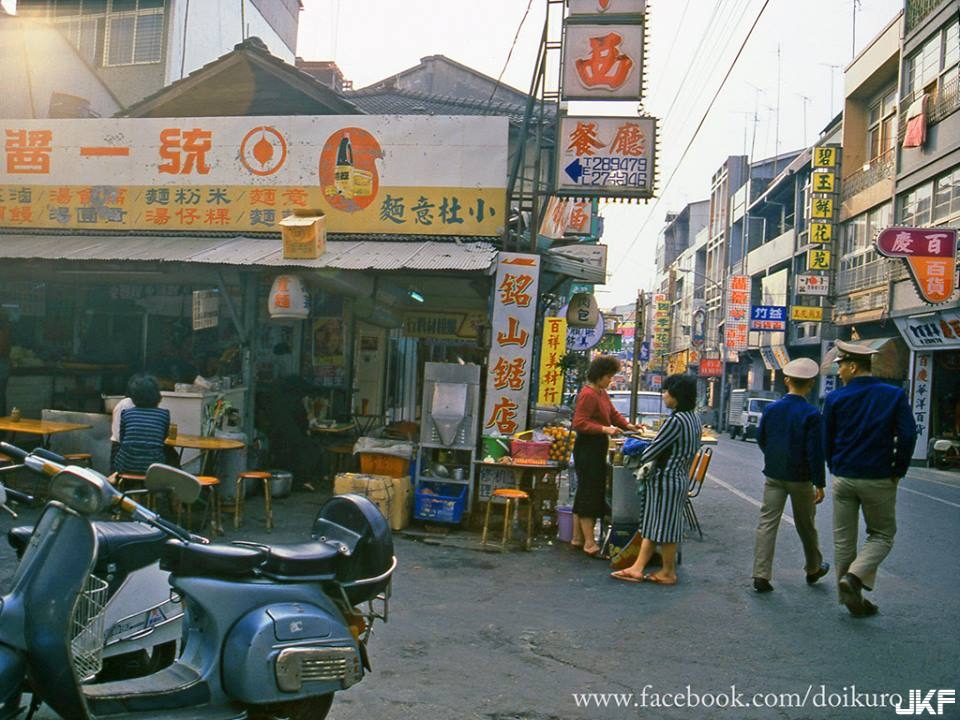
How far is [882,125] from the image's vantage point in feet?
97.1

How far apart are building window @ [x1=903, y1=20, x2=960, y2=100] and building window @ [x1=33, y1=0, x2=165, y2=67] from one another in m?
21.2

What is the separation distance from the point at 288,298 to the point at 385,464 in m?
2.43

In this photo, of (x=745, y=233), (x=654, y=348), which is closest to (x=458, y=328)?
(x=745, y=233)

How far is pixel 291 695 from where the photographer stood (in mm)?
3338

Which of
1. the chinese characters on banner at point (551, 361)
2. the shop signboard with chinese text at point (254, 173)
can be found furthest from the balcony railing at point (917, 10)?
the shop signboard with chinese text at point (254, 173)

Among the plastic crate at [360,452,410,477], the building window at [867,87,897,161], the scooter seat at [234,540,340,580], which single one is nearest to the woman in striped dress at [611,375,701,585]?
the plastic crate at [360,452,410,477]

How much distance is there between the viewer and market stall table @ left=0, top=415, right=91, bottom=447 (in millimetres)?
9250

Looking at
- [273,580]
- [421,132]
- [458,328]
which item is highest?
[421,132]

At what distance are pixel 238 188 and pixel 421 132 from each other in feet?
9.45

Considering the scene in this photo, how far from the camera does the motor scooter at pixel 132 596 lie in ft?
11.8

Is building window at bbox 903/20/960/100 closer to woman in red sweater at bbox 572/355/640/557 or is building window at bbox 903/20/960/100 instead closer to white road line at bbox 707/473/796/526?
white road line at bbox 707/473/796/526

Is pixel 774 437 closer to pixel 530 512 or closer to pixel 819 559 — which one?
pixel 819 559

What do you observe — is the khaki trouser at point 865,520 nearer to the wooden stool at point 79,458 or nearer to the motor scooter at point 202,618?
the motor scooter at point 202,618

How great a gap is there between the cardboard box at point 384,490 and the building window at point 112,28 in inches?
617
